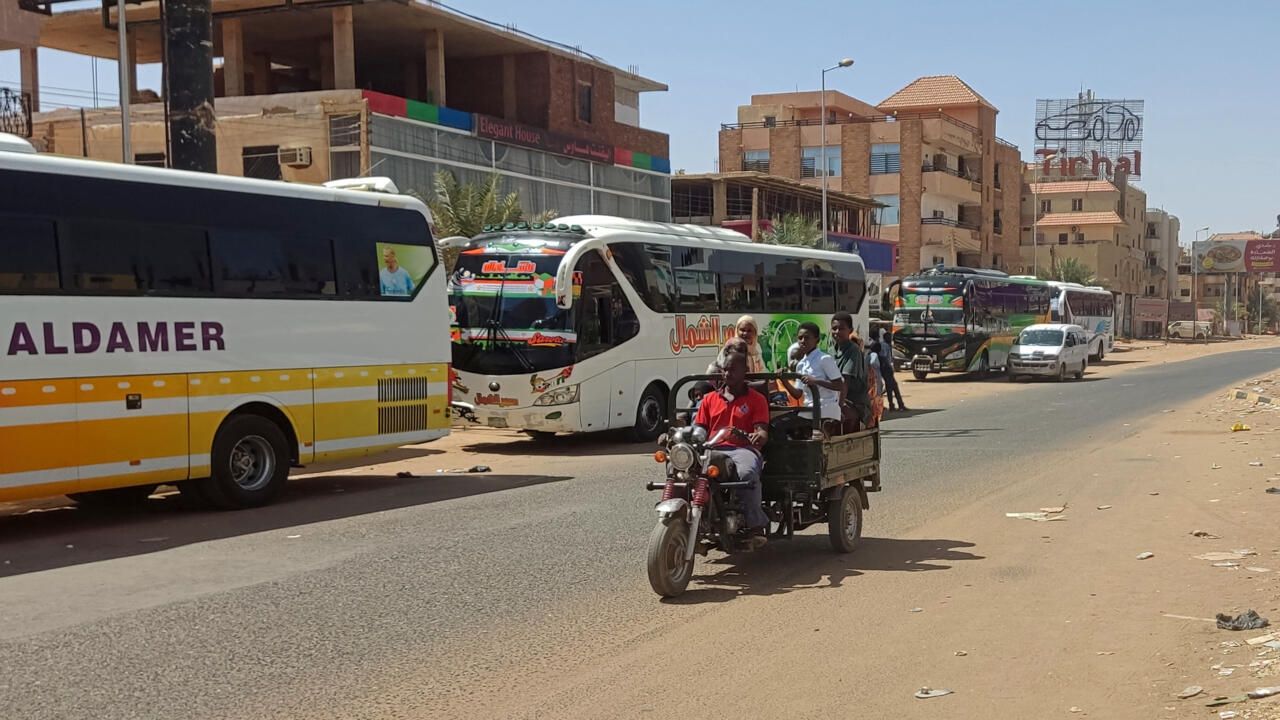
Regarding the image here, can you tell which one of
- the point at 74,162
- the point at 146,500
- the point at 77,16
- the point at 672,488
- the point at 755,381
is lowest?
the point at 146,500

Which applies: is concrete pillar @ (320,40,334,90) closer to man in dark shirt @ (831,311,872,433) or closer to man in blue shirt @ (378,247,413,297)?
man in blue shirt @ (378,247,413,297)

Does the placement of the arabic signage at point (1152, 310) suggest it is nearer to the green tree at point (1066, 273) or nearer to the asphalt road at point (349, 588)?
the green tree at point (1066, 273)

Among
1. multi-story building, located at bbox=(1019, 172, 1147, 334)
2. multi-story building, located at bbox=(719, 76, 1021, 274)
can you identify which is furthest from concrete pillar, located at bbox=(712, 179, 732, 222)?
multi-story building, located at bbox=(1019, 172, 1147, 334)

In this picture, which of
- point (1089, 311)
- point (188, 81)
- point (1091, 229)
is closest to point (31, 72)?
point (188, 81)

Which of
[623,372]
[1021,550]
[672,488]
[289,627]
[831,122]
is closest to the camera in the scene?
[289,627]

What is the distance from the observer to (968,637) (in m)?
6.98

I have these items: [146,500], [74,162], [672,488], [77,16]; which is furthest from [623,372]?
[77,16]

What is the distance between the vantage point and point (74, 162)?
11211 mm

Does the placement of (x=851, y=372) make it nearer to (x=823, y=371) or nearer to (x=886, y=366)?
(x=823, y=371)

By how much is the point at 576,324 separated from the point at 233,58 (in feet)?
86.2

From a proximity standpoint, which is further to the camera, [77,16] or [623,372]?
[77,16]

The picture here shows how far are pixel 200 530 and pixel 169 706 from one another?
5997 millimetres

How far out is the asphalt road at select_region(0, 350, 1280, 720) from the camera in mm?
6113

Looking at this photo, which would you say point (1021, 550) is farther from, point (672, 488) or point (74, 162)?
point (74, 162)
